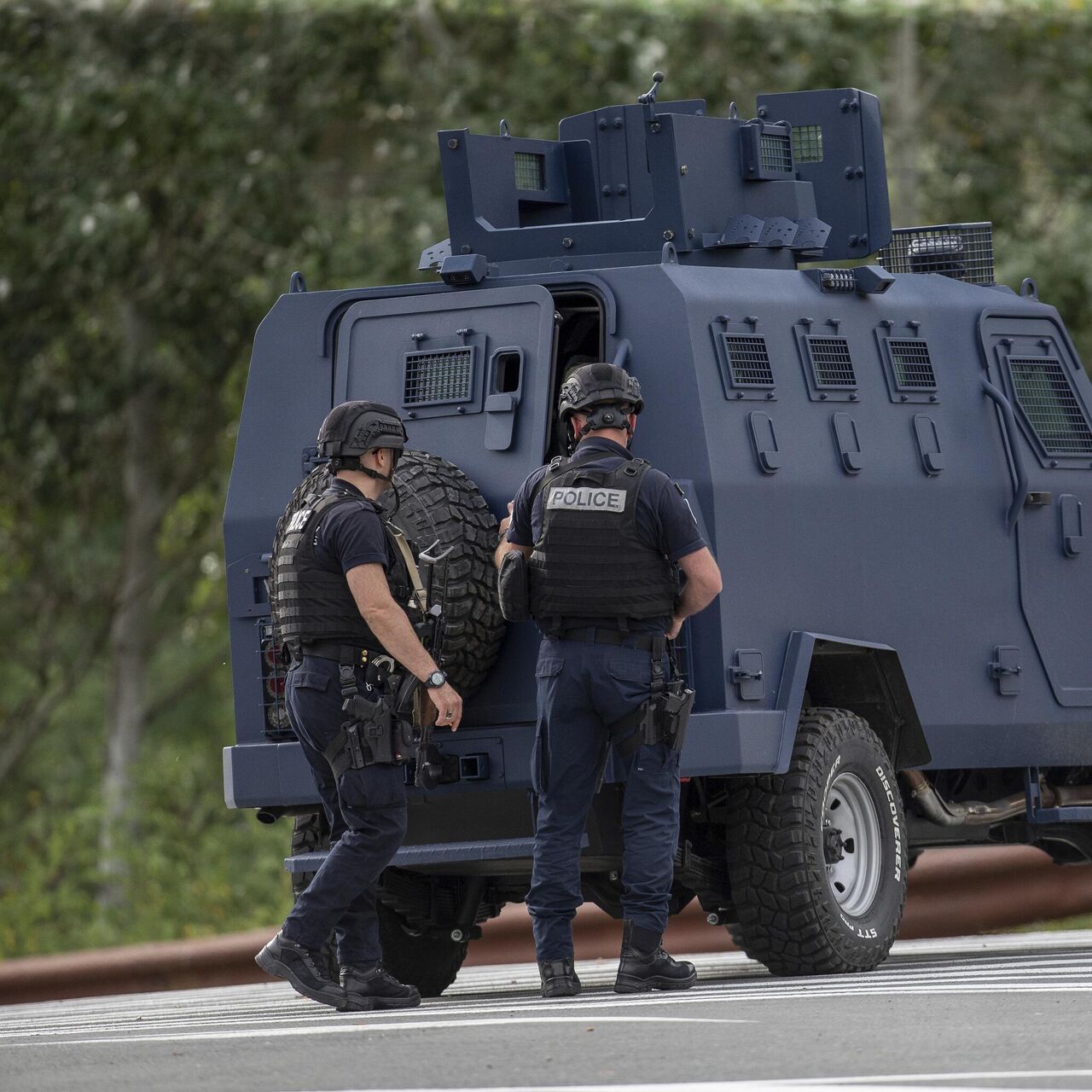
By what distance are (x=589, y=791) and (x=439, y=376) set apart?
5.80 ft

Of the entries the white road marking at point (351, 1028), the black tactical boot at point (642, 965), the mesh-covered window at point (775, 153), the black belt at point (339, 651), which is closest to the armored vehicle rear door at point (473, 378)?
the black belt at point (339, 651)

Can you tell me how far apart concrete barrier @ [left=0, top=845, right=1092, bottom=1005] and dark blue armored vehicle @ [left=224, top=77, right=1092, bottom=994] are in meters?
1.80

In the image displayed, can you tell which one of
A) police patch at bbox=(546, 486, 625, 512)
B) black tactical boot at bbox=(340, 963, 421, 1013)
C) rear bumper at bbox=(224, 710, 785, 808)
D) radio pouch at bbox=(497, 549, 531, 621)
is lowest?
black tactical boot at bbox=(340, 963, 421, 1013)

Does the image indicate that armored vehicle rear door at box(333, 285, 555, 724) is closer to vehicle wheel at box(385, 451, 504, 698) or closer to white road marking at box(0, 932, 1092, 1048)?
vehicle wheel at box(385, 451, 504, 698)

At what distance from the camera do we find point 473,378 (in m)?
9.06

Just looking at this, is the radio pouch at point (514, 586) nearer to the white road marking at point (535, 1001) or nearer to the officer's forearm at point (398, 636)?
the officer's forearm at point (398, 636)

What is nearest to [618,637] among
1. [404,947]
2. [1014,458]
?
[404,947]

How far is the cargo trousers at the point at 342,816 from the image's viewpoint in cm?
818

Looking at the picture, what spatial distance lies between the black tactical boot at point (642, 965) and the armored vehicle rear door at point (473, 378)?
91 cm

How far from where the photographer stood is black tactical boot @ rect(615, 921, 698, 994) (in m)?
8.24

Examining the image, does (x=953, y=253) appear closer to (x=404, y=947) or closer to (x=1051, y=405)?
(x=1051, y=405)

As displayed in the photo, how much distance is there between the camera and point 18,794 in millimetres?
24250

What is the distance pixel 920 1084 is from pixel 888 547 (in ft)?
13.5

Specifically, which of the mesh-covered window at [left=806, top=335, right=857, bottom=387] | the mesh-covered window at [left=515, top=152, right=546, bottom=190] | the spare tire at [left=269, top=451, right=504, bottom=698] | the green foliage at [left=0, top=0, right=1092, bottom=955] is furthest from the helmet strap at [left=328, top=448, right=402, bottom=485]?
the green foliage at [left=0, top=0, right=1092, bottom=955]
